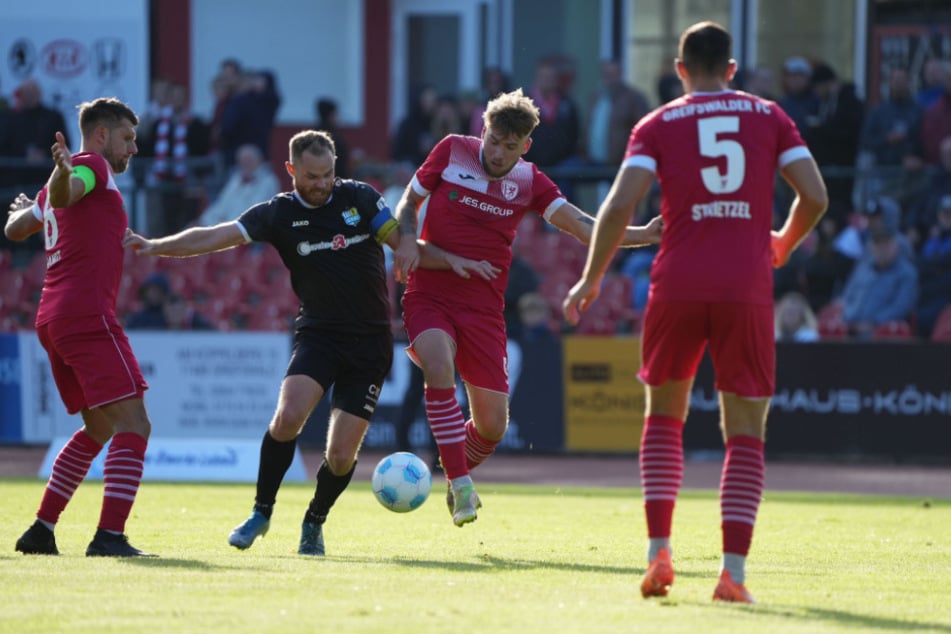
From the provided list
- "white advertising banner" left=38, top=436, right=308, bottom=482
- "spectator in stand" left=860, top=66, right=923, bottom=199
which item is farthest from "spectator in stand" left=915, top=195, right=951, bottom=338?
"white advertising banner" left=38, top=436, right=308, bottom=482

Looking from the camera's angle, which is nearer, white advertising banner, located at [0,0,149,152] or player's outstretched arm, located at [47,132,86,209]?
player's outstretched arm, located at [47,132,86,209]

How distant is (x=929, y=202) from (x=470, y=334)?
10604 millimetres

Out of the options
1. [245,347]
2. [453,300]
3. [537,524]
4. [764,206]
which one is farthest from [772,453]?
[764,206]

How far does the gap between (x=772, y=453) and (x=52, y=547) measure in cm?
1113

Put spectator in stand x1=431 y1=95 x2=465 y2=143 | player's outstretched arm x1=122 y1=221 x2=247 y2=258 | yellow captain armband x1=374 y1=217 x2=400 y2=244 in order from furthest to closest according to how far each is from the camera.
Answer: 1. spectator in stand x1=431 y1=95 x2=465 y2=143
2. yellow captain armband x1=374 y1=217 x2=400 y2=244
3. player's outstretched arm x1=122 y1=221 x2=247 y2=258

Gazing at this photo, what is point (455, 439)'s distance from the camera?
9188mm

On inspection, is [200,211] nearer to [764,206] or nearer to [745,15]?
[745,15]

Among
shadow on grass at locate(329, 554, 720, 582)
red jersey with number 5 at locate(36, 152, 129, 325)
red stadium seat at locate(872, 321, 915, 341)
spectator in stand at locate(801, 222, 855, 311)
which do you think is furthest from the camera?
spectator in stand at locate(801, 222, 855, 311)

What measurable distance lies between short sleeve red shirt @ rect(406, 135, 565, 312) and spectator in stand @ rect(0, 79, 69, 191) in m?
13.5

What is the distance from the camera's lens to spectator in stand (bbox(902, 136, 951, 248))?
60.4ft

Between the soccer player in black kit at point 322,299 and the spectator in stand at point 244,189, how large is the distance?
1215 centimetres

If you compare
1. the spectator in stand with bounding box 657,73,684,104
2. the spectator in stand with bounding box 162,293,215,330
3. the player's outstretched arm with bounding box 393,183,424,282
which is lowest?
the spectator in stand with bounding box 162,293,215,330

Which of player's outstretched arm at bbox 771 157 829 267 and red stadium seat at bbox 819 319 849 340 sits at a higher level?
player's outstretched arm at bbox 771 157 829 267

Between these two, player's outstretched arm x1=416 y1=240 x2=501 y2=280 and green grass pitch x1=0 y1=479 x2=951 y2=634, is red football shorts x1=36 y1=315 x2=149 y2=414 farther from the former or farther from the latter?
player's outstretched arm x1=416 y1=240 x2=501 y2=280
